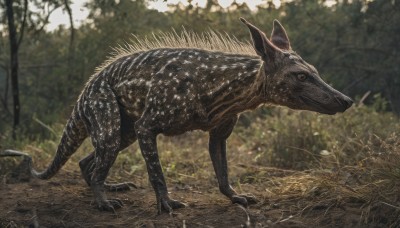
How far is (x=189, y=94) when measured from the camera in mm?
A: 5211

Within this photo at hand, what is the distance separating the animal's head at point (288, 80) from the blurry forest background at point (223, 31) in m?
5.70

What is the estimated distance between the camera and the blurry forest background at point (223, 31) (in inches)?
427

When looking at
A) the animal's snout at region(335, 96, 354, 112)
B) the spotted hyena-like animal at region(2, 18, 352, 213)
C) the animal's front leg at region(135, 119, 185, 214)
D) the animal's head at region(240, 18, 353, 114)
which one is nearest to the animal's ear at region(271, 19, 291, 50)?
the spotted hyena-like animal at region(2, 18, 352, 213)

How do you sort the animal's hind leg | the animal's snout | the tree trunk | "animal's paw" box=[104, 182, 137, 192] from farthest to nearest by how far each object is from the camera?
the tree trunk
"animal's paw" box=[104, 182, 137, 192]
the animal's hind leg
the animal's snout

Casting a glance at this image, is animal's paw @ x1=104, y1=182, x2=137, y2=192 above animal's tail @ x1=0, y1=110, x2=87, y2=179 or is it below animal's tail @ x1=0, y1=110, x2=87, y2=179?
below

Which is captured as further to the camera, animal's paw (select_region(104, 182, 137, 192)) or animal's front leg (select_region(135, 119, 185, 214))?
animal's paw (select_region(104, 182, 137, 192))

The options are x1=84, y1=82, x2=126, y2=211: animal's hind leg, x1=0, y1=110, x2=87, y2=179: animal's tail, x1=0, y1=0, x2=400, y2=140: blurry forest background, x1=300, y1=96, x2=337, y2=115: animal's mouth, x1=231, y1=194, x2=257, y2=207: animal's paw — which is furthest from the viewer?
x1=0, y1=0, x2=400, y2=140: blurry forest background

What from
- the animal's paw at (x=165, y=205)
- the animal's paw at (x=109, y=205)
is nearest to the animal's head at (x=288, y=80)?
the animal's paw at (x=165, y=205)

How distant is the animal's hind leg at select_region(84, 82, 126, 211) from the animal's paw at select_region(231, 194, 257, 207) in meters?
1.14

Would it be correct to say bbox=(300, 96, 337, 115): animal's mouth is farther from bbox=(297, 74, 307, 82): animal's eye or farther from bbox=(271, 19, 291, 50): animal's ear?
bbox=(271, 19, 291, 50): animal's ear

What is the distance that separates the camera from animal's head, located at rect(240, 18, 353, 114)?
4.95 m

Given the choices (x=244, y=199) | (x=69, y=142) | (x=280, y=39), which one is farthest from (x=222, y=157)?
(x=69, y=142)

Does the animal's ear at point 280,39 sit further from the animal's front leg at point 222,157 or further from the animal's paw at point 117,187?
the animal's paw at point 117,187

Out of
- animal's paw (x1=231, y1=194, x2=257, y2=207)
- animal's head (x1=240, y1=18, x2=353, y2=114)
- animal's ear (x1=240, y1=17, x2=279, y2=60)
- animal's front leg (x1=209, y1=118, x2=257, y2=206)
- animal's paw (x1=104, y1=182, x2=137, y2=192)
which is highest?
animal's ear (x1=240, y1=17, x2=279, y2=60)
